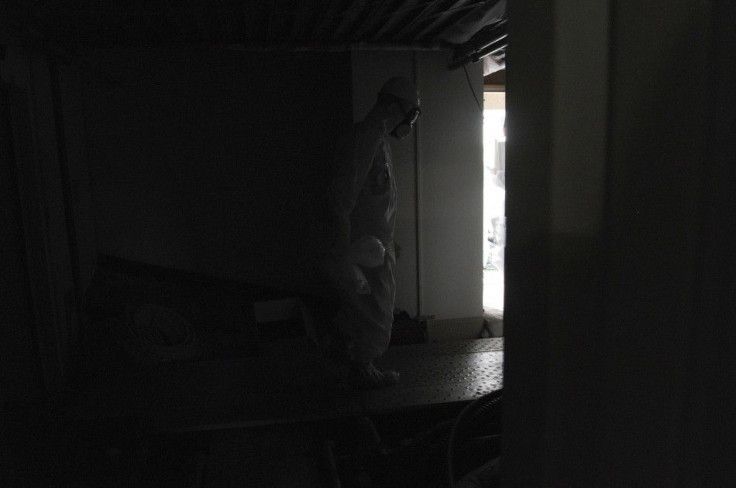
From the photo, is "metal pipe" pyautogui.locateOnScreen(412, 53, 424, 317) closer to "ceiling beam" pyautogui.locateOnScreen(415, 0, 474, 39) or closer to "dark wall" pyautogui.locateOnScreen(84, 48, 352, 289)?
"ceiling beam" pyautogui.locateOnScreen(415, 0, 474, 39)

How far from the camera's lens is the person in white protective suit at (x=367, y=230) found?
2.73m

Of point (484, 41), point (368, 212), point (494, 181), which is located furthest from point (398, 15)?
point (494, 181)

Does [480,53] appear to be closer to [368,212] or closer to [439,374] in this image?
[368,212]

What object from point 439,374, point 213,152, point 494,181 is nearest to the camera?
point 439,374

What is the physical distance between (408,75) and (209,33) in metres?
1.48

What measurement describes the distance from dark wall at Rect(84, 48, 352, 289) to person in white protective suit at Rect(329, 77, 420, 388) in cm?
187

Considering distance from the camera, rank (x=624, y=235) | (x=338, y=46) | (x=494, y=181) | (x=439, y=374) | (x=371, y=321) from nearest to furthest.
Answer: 1. (x=624, y=235)
2. (x=371, y=321)
3. (x=439, y=374)
4. (x=338, y=46)
5. (x=494, y=181)

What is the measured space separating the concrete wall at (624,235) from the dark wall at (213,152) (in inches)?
165

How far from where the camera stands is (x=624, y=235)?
1.69 feet

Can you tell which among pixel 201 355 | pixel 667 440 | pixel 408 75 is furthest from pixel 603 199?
pixel 408 75

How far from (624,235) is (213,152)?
472 cm

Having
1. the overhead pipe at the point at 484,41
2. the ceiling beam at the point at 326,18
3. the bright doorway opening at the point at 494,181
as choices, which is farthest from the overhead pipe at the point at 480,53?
the bright doorway opening at the point at 494,181

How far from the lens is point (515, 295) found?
58 cm

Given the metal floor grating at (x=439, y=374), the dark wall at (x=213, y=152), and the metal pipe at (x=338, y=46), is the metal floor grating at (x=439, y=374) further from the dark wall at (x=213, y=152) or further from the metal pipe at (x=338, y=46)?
the metal pipe at (x=338, y=46)
